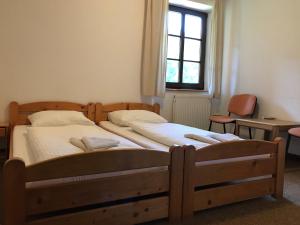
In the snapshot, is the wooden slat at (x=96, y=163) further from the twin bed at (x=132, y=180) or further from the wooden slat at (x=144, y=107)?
the wooden slat at (x=144, y=107)

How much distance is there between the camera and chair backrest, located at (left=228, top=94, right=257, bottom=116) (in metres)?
3.95

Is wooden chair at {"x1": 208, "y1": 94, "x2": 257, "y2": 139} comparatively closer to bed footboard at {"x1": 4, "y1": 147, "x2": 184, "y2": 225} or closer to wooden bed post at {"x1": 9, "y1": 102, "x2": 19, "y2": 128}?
bed footboard at {"x1": 4, "y1": 147, "x2": 184, "y2": 225}

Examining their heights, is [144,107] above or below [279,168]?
above

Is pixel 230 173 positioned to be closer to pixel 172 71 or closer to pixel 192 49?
pixel 172 71

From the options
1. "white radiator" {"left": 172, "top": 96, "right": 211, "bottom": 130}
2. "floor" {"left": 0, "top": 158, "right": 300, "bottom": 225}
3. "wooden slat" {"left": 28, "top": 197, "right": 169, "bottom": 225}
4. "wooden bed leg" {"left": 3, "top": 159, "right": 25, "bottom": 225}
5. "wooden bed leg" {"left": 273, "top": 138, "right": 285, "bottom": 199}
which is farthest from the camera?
"white radiator" {"left": 172, "top": 96, "right": 211, "bottom": 130}

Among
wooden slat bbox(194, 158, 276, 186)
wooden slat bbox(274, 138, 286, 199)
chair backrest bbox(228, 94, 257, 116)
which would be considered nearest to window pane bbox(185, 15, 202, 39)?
chair backrest bbox(228, 94, 257, 116)

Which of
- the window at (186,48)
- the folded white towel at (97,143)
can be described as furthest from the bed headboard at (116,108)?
the folded white towel at (97,143)

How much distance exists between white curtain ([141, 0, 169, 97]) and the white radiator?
452 mm

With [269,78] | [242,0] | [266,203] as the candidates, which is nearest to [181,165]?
[266,203]

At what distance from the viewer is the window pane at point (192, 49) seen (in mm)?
4406

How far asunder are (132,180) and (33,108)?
203 centimetres

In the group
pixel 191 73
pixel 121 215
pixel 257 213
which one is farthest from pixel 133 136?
pixel 191 73

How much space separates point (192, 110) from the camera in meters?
4.29

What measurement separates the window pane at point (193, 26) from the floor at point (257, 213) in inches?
113
